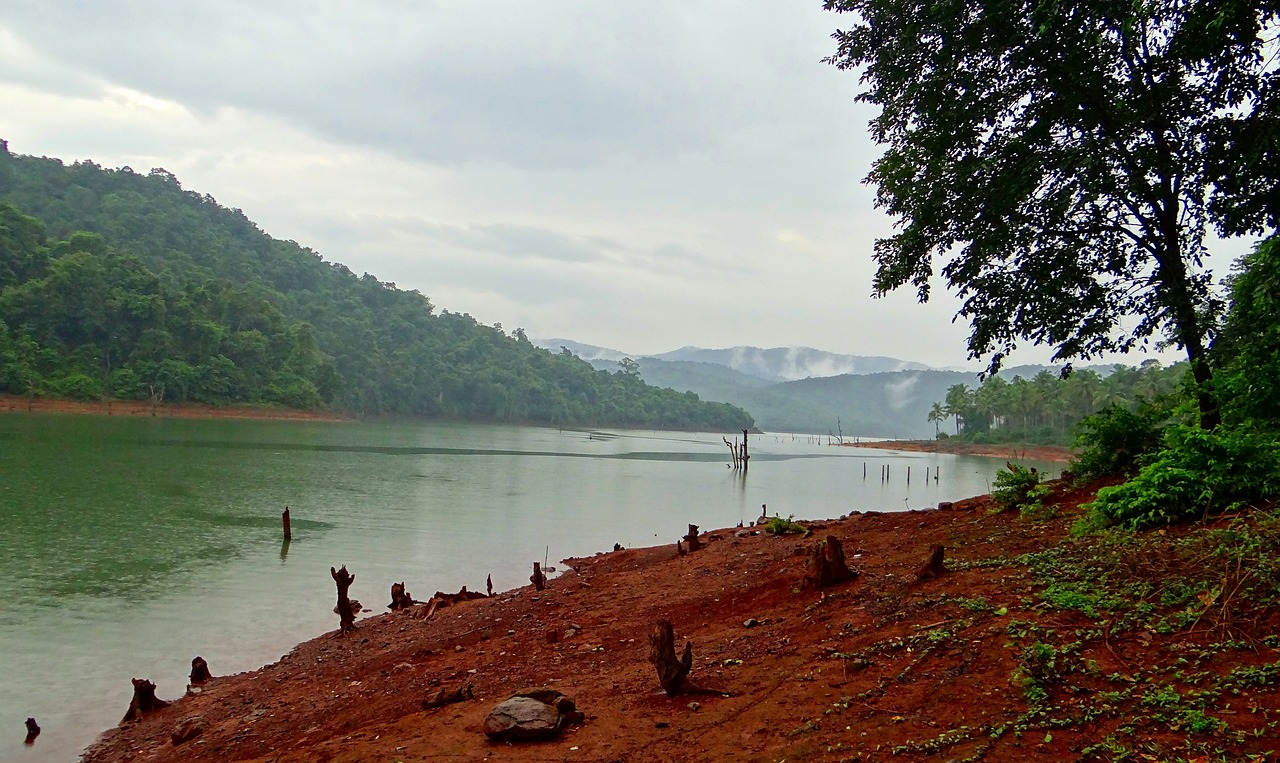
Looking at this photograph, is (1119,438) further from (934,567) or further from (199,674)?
(199,674)

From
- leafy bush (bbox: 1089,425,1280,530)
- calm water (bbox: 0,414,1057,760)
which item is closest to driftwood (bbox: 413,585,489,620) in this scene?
calm water (bbox: 0,414,1057,760)

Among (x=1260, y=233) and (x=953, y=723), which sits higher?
(x=1260, y=233)

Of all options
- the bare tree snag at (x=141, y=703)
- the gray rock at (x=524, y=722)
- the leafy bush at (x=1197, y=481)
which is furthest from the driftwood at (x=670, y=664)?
the bare tree snag at (x=141, y=703)

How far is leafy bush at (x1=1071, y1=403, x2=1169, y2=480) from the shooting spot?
10719 mm

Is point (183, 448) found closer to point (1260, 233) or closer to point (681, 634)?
point (681, 634)

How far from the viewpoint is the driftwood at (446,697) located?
7477 mm

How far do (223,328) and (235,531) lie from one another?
66693 mm

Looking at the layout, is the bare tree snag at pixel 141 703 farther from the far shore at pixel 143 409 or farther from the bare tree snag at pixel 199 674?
the far shore at pixel 143 409

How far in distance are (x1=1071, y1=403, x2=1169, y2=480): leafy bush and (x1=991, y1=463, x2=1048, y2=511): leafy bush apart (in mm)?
772

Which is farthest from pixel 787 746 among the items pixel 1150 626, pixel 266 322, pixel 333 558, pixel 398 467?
pixel 266 322

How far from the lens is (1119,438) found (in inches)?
429

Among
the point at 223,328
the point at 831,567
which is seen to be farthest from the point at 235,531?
the point at 223,328

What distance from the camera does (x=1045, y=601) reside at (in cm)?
661

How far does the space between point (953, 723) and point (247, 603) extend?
1508cm
